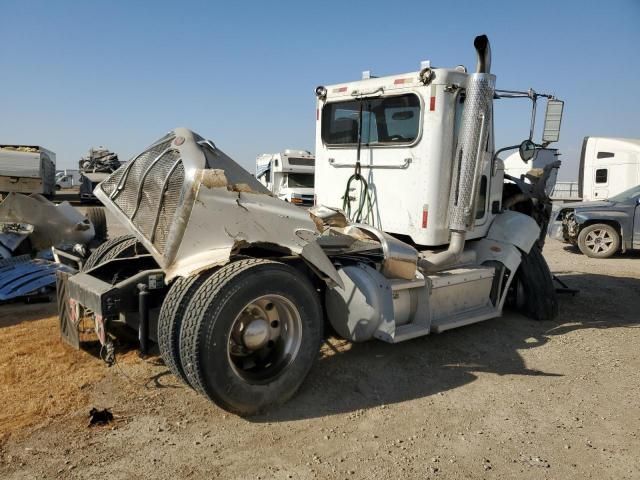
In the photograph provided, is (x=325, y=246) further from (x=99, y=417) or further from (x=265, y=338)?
(x=99, y=417)

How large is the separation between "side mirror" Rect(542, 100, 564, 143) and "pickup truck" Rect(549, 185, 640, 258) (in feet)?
26.5

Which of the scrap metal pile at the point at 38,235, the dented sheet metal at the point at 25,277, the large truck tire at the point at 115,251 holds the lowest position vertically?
the dented sheet metal at the point at 25,277

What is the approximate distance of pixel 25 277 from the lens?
6.64m

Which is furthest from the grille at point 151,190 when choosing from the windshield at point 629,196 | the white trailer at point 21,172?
the white trailer at point 21,172

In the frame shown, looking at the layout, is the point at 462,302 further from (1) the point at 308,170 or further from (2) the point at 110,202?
(1) the point at 308,170

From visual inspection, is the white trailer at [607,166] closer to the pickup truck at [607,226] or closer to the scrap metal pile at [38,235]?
the pickup truck at [607,226]

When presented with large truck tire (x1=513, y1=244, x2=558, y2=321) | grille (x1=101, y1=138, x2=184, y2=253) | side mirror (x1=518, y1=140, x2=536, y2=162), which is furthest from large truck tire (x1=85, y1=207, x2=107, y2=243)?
side mirror (x1=518, y1=140, x2=536, y2=162)

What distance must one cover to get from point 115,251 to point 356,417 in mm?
2744

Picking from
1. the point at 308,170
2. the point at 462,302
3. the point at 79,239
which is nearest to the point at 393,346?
the point at 462,302

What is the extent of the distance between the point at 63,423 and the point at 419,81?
4260 mm

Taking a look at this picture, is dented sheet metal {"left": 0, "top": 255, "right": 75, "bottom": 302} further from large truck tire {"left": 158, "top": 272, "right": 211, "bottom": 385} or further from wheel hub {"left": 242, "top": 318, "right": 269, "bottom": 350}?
wheel hub {"left": 242, "top": 318, "right": 269, "bottom": 350}

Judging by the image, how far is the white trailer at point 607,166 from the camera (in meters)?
15.9

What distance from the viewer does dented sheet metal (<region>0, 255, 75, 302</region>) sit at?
6.32 m

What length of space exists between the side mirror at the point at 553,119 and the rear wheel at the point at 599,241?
26.5ft
